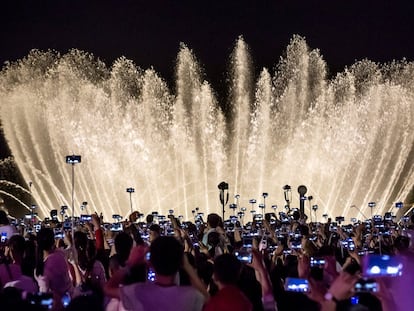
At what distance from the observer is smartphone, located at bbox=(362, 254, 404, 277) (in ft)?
18.4

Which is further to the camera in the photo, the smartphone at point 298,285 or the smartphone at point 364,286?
the smartphone at point 298,285

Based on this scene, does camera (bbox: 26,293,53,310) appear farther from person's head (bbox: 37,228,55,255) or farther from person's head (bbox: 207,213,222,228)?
person's head (bbox: 207,213,222,228)

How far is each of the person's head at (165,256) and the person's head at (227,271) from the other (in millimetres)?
587

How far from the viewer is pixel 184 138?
1900 inches

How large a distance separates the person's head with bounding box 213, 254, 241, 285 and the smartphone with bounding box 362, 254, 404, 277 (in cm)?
123

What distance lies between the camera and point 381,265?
566 cm

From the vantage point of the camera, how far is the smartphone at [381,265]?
5.59m

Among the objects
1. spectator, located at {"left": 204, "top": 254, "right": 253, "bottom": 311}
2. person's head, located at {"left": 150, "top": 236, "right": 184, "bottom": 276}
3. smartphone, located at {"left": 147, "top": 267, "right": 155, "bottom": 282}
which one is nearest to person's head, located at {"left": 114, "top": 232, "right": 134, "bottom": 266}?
smartphone, located at {"left": 147, "top": 267, "right": 155, "bottom": 282}

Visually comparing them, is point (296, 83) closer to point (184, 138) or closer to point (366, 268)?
point (184, 138)

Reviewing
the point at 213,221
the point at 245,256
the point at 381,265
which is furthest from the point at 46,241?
the point at 381,265

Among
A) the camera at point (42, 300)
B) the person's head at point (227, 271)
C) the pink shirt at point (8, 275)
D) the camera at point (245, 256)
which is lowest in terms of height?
the camera at point (42, 300)

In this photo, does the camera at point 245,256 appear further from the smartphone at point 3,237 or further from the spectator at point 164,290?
the smartphone at point 3,237

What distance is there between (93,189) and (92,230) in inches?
1377

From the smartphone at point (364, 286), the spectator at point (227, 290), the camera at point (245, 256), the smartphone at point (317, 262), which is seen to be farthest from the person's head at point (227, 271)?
the smartphone at point (364, 286)
